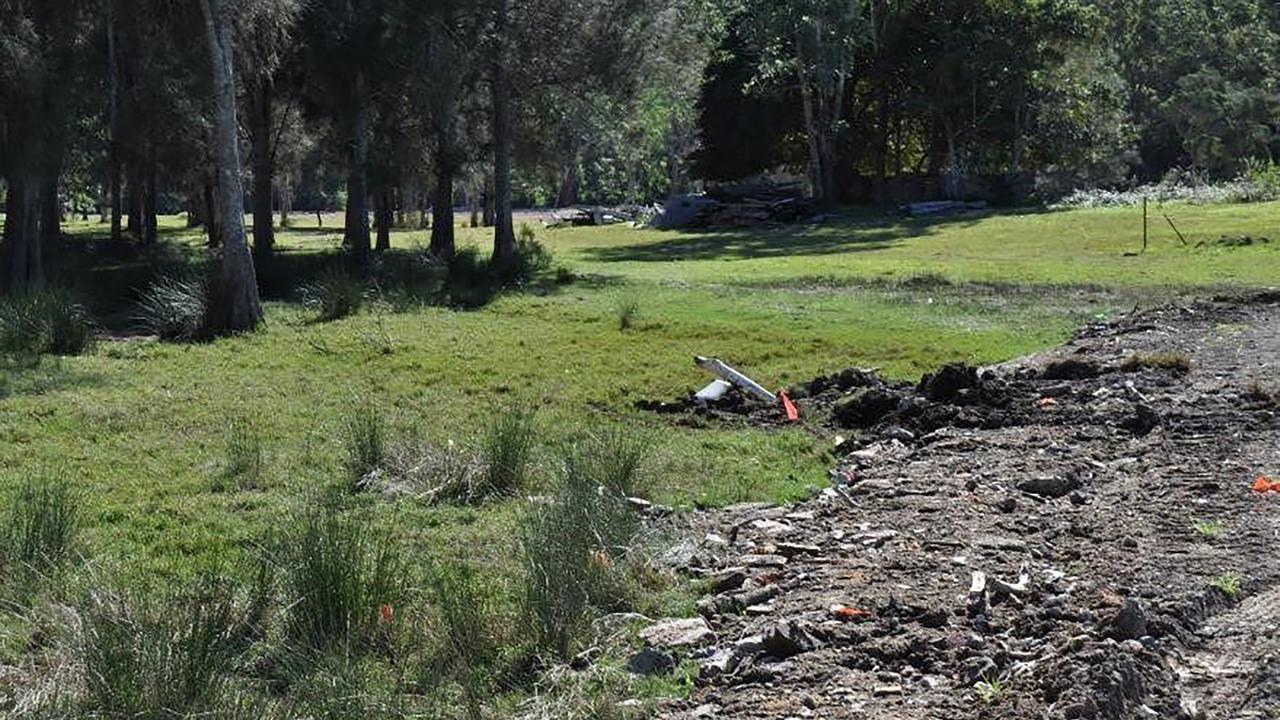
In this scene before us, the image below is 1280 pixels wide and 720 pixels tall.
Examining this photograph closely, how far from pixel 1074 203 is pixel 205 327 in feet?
128

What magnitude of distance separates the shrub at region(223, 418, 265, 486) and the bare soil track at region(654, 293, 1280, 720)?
3481mm

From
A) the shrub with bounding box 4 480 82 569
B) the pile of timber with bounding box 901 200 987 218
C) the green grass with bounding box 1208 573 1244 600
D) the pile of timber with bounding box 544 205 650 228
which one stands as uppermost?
the pile of timber with bounding box 901 200 987 218

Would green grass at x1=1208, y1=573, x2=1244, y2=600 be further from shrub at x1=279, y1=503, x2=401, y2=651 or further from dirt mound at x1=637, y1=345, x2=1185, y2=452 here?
dirt mound at x1=637, y1=345, x2=1185, y2=452

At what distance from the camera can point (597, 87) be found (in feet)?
110

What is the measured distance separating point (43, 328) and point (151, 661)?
47.3 feet

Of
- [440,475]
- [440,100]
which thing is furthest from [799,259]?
[440,475]

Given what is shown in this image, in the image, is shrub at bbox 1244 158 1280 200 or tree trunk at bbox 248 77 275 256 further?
shrub at bbox 1244 158 1280 200

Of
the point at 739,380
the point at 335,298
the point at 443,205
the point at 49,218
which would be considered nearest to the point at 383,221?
the point at 443,205

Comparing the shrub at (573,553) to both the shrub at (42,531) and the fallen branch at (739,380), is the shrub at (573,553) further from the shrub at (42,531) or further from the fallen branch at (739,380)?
the fallen branch at (739,380)

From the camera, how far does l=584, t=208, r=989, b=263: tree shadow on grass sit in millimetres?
41500

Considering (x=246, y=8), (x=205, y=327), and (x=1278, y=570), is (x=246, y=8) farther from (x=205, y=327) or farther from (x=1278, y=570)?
(x=1278, y=570)

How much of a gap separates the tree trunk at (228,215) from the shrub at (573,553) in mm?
13092

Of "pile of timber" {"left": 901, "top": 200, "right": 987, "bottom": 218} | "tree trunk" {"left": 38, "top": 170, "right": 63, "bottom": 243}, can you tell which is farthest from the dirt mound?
"pile of timber" {"left": 901, "top": 200, "right": 987, "bottom": 218}

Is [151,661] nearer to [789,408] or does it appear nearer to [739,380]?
[789,408]
